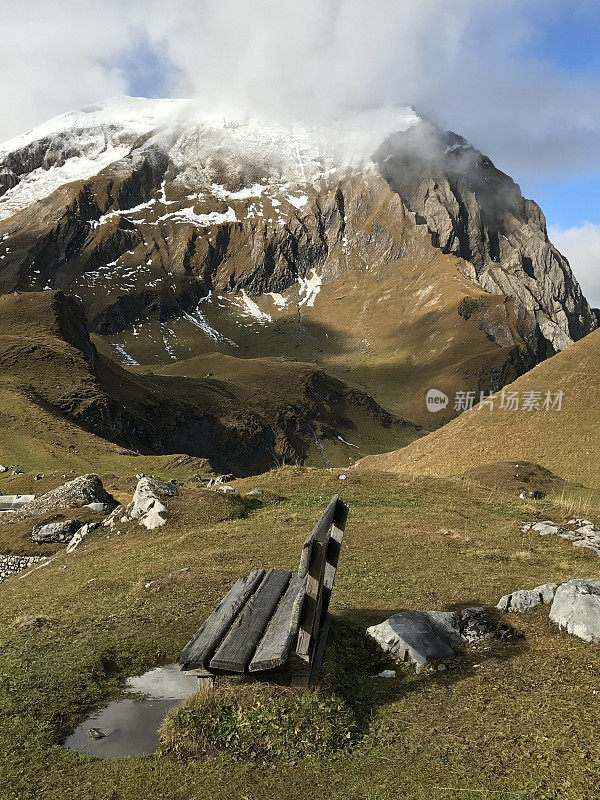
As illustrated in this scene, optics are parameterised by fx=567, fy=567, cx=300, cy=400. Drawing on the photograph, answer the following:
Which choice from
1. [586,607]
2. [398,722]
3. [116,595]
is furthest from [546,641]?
[116,595]

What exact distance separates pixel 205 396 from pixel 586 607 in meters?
125

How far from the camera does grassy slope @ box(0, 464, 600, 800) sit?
6.73 m

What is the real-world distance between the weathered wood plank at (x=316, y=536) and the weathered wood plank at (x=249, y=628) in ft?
3.98

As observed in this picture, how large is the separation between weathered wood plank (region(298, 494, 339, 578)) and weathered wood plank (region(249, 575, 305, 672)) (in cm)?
27

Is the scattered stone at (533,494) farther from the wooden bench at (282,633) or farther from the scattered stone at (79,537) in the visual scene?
the wooden bench at (282,633)

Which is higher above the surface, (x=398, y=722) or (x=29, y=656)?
(x=398, y=722)

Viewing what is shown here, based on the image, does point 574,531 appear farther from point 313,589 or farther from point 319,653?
point 313,589

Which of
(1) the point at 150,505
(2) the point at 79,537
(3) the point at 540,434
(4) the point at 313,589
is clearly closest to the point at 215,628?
(4) the point at 313,589

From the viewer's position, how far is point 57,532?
2822cm

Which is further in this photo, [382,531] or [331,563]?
[382,531]

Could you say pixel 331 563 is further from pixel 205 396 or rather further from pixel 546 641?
pixel 205 396

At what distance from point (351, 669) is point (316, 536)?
2716 mm

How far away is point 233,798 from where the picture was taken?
21.2 feet

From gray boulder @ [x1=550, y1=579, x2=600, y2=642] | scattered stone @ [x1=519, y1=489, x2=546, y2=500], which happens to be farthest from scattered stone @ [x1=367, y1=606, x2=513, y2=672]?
scattered stone @ [x1=519, y1=489, x2=546, y2=500]
